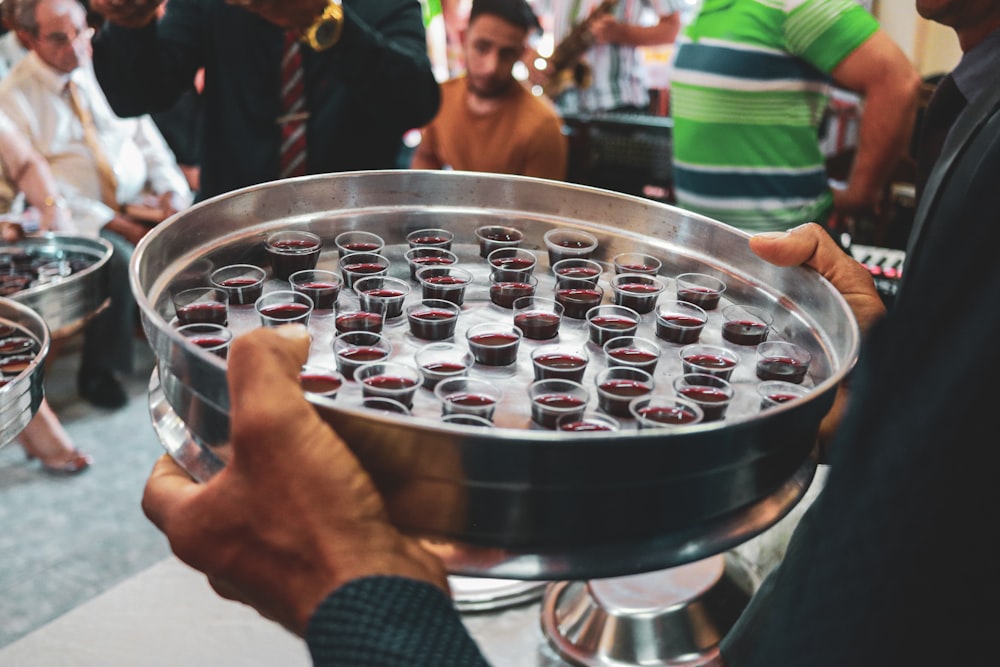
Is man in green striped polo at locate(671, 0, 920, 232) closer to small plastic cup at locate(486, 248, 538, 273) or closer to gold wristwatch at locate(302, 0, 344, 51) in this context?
gold wristwatch at locate(302, 0, 344, 51)

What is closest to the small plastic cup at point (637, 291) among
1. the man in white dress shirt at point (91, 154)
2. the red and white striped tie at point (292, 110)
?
the red and white striped tie at point (292, 110)

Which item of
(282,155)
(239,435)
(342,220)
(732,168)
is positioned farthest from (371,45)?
(239,435)

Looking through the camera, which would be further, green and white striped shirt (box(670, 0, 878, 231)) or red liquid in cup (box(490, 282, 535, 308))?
green and white striped shirt (box(670, 0, 878, 231))

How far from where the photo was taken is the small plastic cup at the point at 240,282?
150cm

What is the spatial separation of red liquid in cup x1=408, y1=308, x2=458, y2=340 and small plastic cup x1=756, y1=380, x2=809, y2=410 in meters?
0.50

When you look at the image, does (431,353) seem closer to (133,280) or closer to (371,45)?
(133,280)

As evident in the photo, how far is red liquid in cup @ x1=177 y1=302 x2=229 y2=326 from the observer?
138 cm

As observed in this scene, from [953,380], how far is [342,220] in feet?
4.45

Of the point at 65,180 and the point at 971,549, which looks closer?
the point at 971,549

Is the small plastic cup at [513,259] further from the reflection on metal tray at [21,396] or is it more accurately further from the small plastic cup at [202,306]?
the reflection on metal tray at [21,396]

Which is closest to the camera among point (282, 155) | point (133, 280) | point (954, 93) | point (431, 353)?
point (133, 280)

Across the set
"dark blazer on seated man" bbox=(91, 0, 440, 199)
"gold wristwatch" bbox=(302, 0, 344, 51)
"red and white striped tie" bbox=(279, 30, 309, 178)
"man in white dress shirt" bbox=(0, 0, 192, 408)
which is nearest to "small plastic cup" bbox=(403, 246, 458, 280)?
"gold wristwatch" bbox=(302, 0, 344, 51)

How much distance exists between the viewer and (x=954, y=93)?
2.06 metres

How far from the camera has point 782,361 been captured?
4.60 ft
